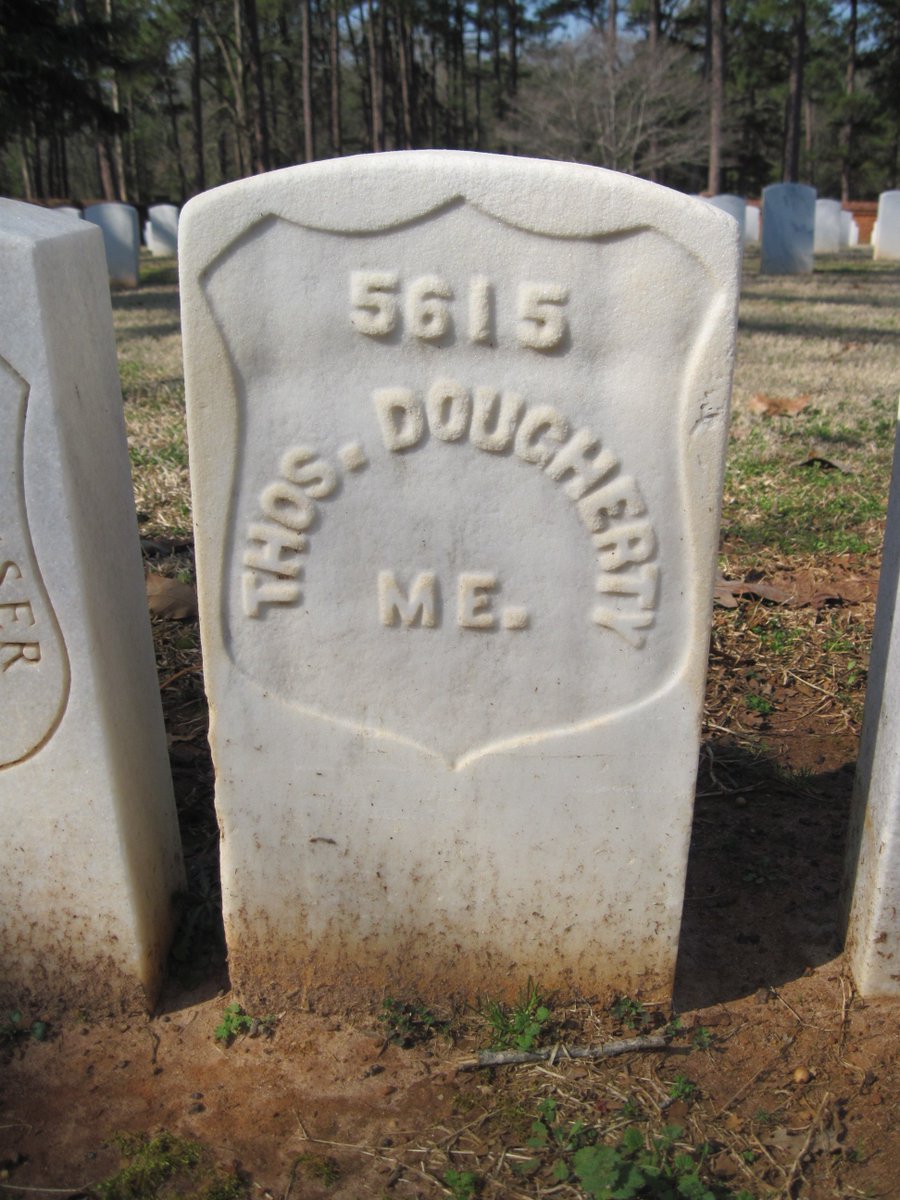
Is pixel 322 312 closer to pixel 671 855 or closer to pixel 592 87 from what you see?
pixel 671 855

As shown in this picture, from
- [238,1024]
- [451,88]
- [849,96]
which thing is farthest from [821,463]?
[451,88]

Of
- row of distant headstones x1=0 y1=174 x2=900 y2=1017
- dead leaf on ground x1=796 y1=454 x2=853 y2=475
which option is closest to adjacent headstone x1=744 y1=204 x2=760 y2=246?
dead leaf on ground x1=796 y1=454 x2=853 y2=475

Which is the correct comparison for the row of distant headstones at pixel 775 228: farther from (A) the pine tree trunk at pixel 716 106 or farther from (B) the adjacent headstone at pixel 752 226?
(B) the adjacent headstone at pixel 752 226

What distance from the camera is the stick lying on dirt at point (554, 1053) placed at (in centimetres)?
213

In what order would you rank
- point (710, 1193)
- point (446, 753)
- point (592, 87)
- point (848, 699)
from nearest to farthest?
1. point (710, 1193)
2. point (446, 753)
3. point (848, 699)
4. point (592, 87)

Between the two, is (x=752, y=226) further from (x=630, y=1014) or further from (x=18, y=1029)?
(x=18, y=1029)

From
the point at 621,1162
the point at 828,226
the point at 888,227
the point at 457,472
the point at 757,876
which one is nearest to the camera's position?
the point at 621,1162

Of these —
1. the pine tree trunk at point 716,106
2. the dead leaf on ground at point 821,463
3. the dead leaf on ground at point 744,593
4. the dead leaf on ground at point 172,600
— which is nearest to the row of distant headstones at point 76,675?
the dead leaf on ground at point 172,600

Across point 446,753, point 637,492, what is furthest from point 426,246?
point 446,753

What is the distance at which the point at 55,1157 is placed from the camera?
1962 millimetres

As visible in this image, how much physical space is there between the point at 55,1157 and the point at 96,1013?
1.13ft

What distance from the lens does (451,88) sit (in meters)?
41.1

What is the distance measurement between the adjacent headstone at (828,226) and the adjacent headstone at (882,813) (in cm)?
2342

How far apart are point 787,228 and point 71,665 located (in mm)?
16711
